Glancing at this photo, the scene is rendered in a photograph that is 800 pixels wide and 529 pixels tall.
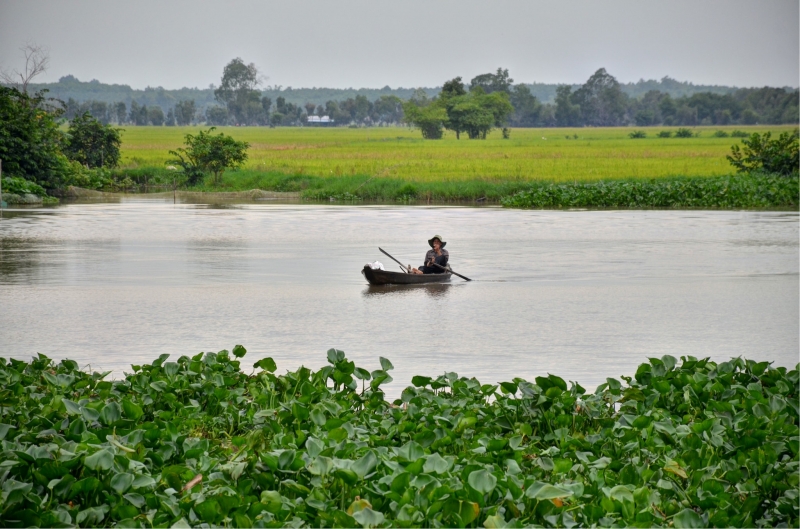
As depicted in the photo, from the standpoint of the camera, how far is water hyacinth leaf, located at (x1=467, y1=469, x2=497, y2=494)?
3621mm

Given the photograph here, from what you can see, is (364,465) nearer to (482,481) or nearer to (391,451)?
(482,481)

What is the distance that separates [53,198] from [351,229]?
41.4 feet

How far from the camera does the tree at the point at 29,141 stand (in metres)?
28.8

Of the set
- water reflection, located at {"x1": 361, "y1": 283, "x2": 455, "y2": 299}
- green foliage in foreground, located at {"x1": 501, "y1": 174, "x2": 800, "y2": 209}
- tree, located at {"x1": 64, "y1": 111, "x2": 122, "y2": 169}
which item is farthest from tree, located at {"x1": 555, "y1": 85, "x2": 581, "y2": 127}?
Answer: water reflection, located at {"x1": 361, "y1": 283, "x2": 455, "y2": 299}

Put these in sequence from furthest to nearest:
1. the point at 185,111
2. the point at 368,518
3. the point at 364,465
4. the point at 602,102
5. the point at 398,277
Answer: the point at 602,102 → the point at 185,111 → the point at 398,277 → the point at 364,465 → the point at 368,518

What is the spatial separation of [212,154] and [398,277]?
903 inches

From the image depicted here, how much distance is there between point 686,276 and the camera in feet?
49.0

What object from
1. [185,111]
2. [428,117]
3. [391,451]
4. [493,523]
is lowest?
[391,451]

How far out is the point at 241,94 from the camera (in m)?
111

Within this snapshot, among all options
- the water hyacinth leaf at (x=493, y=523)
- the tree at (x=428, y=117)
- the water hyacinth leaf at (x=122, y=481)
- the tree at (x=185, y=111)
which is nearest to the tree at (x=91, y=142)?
the water hyacinth leaf at (x=122, y=481)

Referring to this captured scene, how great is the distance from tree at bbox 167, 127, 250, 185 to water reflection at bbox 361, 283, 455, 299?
21.4 m

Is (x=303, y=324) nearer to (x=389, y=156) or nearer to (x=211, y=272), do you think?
(x=211, y=272)

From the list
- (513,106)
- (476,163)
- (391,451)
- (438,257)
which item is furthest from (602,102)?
(391,451)

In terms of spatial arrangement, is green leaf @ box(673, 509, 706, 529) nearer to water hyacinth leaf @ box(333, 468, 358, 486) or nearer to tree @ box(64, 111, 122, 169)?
water hyacinth leaf @ box(333, 468, 358, 486)
